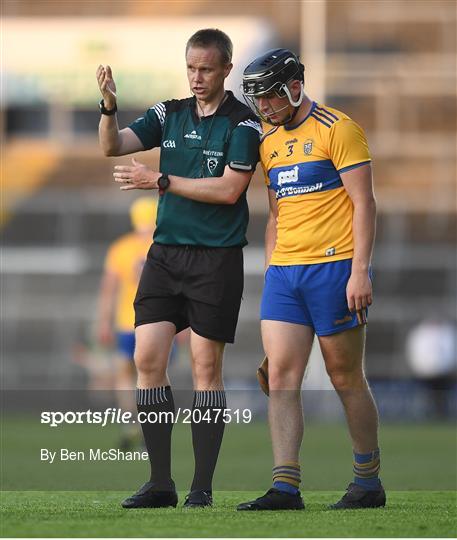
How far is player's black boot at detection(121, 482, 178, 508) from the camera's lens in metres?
6.43

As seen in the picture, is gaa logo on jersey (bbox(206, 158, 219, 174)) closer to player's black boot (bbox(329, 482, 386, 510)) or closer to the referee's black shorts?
the referee's black shorts

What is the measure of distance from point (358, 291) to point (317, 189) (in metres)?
0.48

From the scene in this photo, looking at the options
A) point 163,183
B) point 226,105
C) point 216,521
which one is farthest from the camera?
point 226,105

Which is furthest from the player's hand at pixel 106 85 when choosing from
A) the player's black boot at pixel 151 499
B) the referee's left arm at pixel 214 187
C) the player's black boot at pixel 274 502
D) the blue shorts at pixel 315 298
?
the player's black boot at pixel 274 502

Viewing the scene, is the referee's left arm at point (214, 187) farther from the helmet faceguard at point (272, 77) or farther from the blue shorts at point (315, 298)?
the blue shorts at point (315, 298)

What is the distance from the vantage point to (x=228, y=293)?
6.57 meters

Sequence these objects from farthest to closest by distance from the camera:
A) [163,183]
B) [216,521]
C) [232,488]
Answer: [232,488] → [163,183] → [216,521]

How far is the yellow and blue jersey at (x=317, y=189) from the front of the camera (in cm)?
640

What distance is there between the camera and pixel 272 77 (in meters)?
6.37

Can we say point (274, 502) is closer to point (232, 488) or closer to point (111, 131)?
point (111, 131)

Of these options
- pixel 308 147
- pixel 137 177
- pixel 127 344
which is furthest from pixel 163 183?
pixel 127 344

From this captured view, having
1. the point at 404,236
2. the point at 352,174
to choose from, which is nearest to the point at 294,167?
the point at 352,174

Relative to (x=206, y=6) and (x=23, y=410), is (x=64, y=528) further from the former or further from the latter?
(x=206, y=6)

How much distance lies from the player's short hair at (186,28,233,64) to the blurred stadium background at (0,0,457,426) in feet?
42.6
